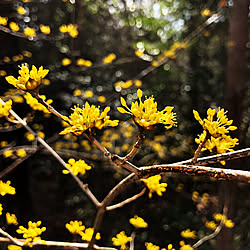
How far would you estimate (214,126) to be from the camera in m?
0.50

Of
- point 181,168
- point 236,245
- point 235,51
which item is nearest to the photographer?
point 181,168

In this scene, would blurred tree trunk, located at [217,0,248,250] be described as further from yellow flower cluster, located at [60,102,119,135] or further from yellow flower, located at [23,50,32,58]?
yellow flower, located at [23,50,32,58]

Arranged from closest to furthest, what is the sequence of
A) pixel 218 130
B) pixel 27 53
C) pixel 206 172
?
1. pixel 206 172
2. pixel 218 130
3. pixel 27 53

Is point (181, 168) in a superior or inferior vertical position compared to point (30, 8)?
inferior

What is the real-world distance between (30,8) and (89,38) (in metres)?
0.69

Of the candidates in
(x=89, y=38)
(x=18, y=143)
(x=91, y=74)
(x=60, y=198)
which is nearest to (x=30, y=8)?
(x=89, y=38)

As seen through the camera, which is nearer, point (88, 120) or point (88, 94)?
point (88, 120)

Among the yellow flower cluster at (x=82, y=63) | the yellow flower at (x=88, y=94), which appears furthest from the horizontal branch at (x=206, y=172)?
the yellow flower cluster at (x=82, y=63)

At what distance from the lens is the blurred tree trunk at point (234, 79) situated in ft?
5.57

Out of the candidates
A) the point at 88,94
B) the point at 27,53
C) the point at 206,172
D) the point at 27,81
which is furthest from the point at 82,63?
the point at 206,172

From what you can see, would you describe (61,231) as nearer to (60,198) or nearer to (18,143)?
(60,198)

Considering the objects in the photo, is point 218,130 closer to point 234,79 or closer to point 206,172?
point 206,172

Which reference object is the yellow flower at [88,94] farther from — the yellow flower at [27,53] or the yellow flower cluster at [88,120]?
the yellow flower cluster at [88,120]

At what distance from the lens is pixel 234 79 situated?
1793mm
